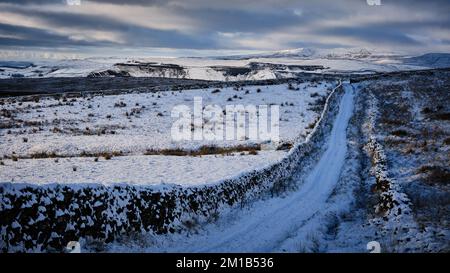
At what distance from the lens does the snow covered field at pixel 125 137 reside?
18391mm

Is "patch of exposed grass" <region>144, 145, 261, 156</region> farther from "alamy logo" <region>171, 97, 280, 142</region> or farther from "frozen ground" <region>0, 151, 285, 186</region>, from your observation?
"frozen ground" <region>0, 151, 285, 186</region>

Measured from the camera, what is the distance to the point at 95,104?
167 ft

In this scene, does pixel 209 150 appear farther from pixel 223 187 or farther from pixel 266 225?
pixel 266 225

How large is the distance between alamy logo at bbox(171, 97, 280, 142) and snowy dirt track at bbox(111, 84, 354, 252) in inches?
466

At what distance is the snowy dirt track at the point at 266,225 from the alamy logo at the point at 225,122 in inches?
466

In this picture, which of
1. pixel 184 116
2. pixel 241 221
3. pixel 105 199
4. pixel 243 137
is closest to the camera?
pixel 105 199
